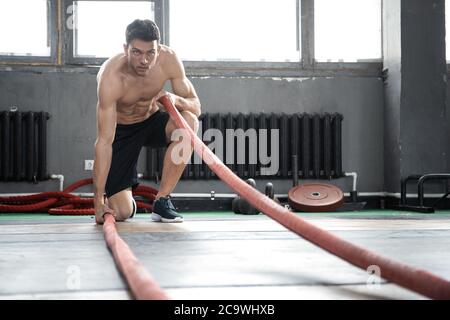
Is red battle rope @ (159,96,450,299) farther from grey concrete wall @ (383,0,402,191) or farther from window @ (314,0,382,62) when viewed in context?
window @ (314,0,382,62)

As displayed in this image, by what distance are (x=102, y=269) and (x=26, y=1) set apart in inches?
166

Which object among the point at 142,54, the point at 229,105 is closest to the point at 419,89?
the point at 229,105

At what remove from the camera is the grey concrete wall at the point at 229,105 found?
4.93 m

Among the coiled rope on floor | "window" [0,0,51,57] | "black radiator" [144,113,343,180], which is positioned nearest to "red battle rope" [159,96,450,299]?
the coiled rope on floor

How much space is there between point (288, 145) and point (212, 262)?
3533 mm

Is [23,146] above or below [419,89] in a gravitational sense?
below

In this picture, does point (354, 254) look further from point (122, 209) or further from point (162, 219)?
point (122, 209)

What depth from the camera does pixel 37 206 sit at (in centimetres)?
443

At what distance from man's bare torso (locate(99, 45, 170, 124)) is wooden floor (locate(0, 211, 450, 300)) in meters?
0.76

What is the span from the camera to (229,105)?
203 inches

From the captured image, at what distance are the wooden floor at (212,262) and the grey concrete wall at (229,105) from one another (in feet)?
7.38

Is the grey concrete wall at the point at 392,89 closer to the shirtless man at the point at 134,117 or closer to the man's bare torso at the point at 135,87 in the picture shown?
the shirtless man at the point at 134,117

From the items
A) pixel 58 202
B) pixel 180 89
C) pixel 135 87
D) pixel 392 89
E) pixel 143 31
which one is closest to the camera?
pixel 143 31

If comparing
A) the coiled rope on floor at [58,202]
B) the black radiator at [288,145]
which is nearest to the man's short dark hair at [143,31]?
the coiled rope on floor at [58,202]
